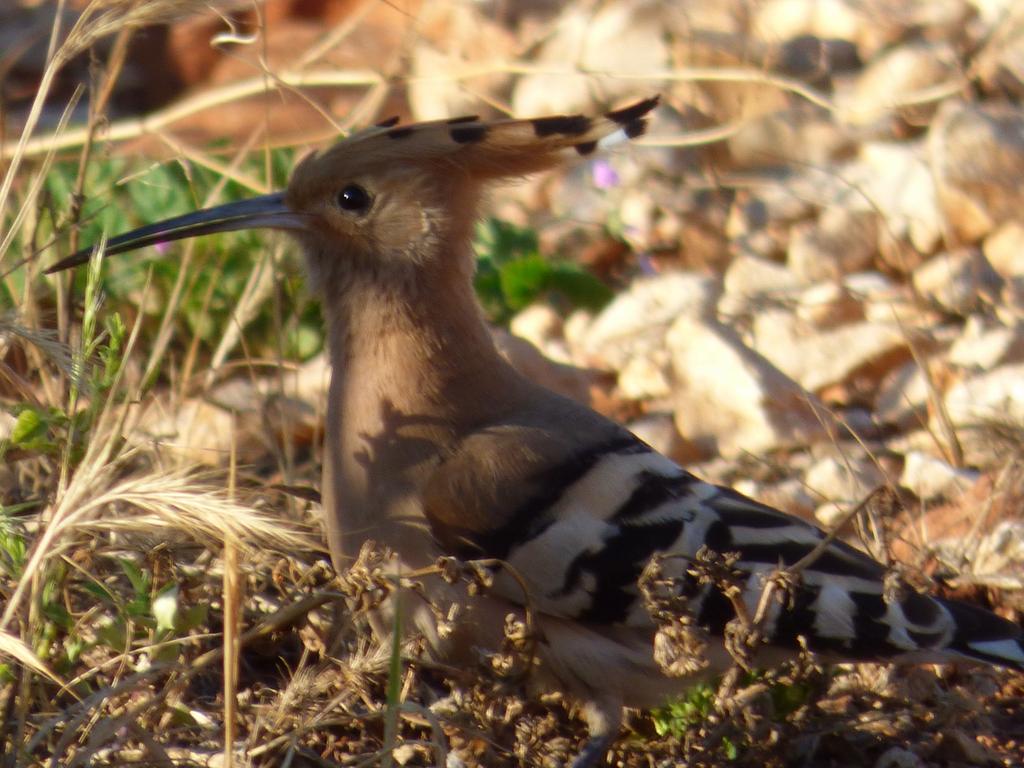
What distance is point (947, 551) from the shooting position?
2934mm

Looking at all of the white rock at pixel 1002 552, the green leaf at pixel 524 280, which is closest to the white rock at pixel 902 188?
the green leaf at pixel 524 280

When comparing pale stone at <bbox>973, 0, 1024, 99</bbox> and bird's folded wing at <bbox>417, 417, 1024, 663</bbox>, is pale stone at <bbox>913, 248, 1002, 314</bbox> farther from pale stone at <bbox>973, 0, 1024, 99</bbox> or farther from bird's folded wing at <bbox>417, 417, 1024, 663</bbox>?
bird's folded wing at <bbox>417, 417, 1024, 663</bbox>

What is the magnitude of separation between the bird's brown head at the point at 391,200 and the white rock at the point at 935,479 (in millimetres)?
1081

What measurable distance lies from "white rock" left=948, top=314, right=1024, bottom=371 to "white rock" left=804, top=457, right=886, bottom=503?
0.48 m

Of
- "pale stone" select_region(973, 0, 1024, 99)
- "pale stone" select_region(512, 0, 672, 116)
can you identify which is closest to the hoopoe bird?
"pale stone" select_region(512, 0, 672, 116)

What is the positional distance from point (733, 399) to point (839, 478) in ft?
1.20

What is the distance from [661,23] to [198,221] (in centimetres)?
→ 275

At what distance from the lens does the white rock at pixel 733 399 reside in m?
3.51

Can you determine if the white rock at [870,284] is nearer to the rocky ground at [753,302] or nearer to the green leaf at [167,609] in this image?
the rocky ground at [753,302]

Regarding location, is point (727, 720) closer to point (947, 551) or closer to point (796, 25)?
point (947, 551)

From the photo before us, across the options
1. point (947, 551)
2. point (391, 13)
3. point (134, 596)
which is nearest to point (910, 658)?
point (947, 551)

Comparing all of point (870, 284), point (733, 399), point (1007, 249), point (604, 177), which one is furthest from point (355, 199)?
point (1007, 249)

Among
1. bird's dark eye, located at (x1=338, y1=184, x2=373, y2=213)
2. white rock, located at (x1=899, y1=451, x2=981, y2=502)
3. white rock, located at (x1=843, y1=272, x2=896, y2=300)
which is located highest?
bird's dark eye, located at (x1=338, y1=184, x2=373, y2=213)

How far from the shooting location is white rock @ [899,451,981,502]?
322 cm
